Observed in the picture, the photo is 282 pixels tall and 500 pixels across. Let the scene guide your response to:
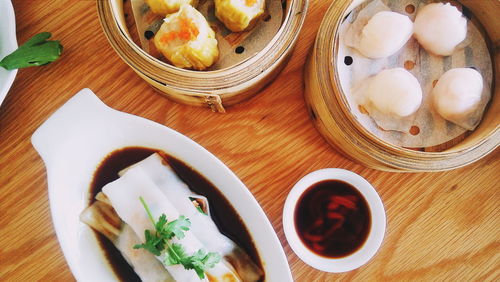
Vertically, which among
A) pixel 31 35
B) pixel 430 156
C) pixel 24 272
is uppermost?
pixel 31 35

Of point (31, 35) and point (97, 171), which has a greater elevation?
point (31, 35)

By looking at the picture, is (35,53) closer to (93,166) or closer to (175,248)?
(93,166)

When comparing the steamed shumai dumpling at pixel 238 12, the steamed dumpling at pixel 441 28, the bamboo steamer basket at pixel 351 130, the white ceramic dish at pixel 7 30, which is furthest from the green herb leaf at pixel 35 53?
the steamed dumpling at pixel 441 28

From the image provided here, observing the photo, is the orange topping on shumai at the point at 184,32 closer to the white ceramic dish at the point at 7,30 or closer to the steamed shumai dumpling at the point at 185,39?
the steamed shumai dumpling at the point at 185,39

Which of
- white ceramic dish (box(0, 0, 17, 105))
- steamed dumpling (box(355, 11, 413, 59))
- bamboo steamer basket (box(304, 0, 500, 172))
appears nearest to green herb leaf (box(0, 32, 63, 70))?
white ceramic dish (box(0, 0, 17, 105))

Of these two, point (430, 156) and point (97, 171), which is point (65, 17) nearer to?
point (97, 171)

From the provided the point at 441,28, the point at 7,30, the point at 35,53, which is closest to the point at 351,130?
the point at 441,28

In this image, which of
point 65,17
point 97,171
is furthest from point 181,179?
point 65,17
